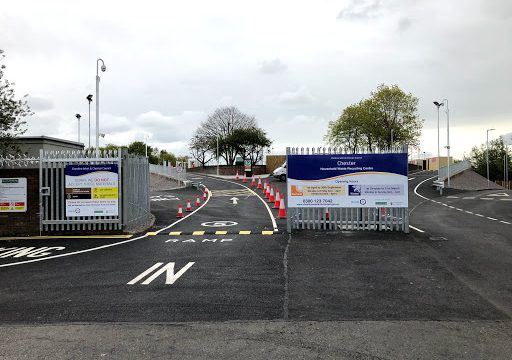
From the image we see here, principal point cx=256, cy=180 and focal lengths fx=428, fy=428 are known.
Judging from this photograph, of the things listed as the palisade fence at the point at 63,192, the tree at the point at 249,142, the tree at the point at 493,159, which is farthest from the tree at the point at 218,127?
the palisade fence at the point at 63,192

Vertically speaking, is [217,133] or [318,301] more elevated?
[217,133]

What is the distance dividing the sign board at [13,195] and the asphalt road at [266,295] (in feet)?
5.96

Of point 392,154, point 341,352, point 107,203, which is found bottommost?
point 341,352

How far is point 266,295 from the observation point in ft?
22.2

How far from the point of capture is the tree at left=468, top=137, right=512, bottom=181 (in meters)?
74.8

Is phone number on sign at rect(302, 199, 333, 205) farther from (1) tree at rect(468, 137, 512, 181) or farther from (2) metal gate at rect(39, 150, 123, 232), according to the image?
(1) tree at rect(468, 137, 512, 181)

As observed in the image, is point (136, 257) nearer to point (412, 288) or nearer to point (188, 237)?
point (188, 237)

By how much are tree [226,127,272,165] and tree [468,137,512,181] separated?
1440 inches

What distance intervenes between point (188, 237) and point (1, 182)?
6.93m

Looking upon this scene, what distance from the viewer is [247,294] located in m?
6.85

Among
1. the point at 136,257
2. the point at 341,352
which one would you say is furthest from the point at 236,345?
the point at 136,257

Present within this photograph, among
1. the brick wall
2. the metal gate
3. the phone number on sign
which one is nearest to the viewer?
the phone number on sign

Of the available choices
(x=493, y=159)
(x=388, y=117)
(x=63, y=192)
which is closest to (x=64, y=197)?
(x=63, y=192)

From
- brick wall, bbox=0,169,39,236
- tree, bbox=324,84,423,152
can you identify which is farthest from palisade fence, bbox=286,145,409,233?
tree, bbox=324,84,423,152
